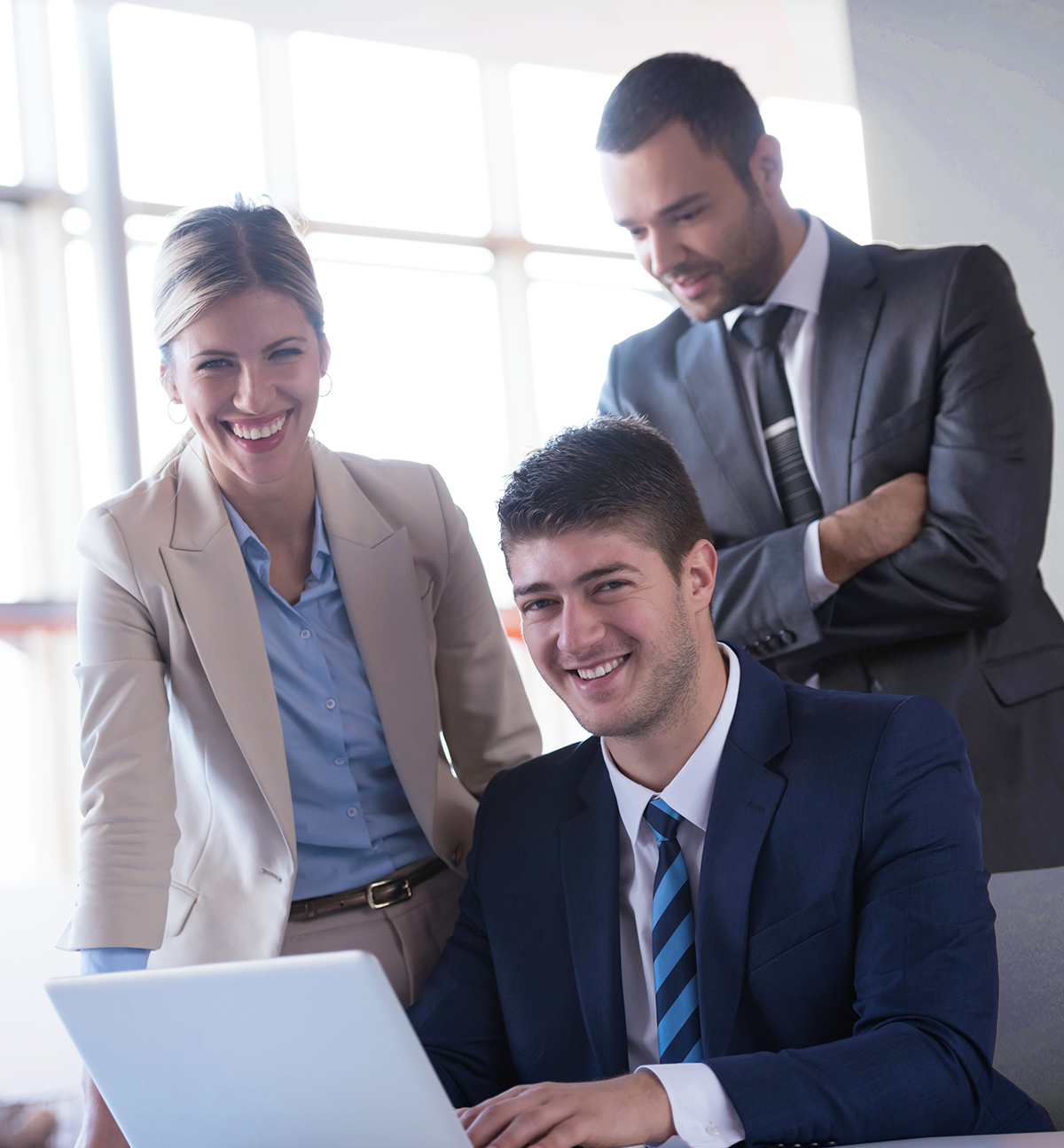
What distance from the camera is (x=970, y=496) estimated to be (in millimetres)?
1813

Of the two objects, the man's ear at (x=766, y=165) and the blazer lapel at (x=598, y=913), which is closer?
the blazer lapel at (x=598, y=913)

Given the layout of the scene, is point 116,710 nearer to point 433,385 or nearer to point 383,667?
point 383,667

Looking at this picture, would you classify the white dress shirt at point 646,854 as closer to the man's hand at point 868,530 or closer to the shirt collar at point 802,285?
the man's hand at point 868,530

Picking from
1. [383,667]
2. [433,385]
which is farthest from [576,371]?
[383,667]

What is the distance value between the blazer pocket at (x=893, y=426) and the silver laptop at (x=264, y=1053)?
4.42ft

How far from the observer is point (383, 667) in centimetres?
169

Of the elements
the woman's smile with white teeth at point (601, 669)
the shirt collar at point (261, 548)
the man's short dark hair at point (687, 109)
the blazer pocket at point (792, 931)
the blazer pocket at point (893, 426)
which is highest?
the man's short dark hair at point (687, 109)

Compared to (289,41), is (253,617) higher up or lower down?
lower down

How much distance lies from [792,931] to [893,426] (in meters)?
0.90

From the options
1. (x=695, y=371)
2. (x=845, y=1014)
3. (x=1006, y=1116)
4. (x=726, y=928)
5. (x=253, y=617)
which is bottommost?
(x=1006, y=1116)

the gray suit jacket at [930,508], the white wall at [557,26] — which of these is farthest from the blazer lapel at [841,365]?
the white wall at [557,26]

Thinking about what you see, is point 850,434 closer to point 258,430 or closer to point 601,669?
point 601,669

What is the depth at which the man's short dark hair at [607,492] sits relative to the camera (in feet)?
4.89

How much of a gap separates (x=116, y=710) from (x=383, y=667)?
1.21ft
